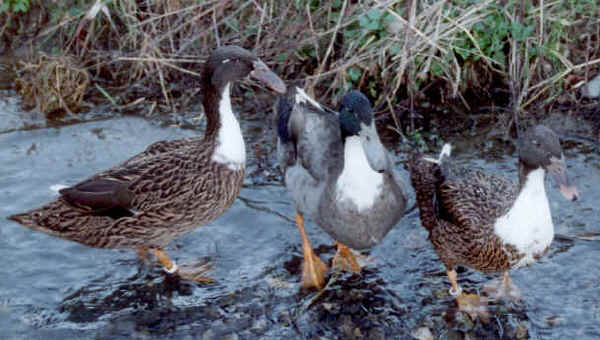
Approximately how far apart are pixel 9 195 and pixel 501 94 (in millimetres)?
3916

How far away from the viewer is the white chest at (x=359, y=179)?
411 centimetres

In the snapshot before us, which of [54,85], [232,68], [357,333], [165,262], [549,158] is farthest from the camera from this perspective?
[54,85]

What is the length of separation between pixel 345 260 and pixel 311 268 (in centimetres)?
30

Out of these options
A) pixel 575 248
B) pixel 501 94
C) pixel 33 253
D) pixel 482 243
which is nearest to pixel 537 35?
pixel 501 94

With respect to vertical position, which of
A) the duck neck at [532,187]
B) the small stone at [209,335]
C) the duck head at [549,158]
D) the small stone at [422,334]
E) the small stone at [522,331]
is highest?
the duck head at [549,158]

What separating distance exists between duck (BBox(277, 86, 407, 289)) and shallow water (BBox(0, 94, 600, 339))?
21 centimetres

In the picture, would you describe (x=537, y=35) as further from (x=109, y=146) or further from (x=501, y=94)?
(x=109, y=146)

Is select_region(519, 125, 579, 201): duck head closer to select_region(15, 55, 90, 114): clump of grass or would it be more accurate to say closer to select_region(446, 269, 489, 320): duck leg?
select_region(446, 269, 489, 320): duck leg

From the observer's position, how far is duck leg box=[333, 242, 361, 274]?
4379 millimetres

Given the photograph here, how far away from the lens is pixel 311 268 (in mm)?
4262

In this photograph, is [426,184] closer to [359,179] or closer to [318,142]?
[359,179]

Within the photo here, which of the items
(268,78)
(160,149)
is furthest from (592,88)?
(160,149)

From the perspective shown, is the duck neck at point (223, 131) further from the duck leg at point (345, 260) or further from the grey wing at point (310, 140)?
the duck leg at point (345, 260)

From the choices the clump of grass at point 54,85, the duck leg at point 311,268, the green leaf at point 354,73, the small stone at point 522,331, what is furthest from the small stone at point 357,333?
the clump of grass at point 54,85
